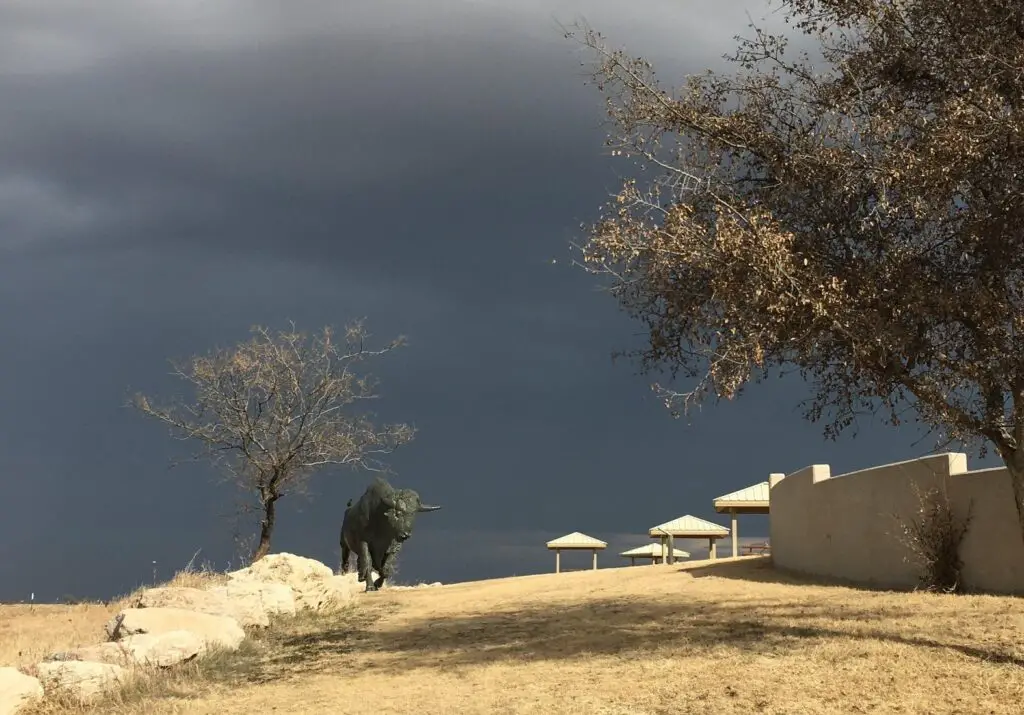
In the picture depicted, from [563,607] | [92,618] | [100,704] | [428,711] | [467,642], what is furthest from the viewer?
[92,618]

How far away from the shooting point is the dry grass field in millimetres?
8773

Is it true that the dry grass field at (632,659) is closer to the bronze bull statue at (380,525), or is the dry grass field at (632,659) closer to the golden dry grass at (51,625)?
the golden dry grass at (51,625)

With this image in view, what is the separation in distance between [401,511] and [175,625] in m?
10.1

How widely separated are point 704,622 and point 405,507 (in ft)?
35.3

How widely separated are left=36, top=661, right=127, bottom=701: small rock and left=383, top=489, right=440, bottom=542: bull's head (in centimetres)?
1239

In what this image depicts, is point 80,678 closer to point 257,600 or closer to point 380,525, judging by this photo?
point 257,600

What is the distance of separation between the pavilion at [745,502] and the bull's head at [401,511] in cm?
1220

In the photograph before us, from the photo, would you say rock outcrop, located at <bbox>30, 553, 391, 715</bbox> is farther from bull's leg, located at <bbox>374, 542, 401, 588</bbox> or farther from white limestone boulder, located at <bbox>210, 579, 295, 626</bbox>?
bull's leg, located at <bbox>374, 542, 401, 588</bbox>

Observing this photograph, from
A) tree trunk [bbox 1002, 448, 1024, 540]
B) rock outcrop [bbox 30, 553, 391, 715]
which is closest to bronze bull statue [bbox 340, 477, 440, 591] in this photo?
rock outcrop [bbox 30, 553, 391, 715]

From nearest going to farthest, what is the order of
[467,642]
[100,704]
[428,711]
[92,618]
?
[428,711] → [100,704] → [467,642] → [92,618]

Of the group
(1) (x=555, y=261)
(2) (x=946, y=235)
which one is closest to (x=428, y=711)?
(1) (x=555, y=261)

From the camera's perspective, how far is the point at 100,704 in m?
9.74

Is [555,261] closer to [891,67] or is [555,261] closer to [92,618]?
[891,67]

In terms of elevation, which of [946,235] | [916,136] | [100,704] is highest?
[916,136]
